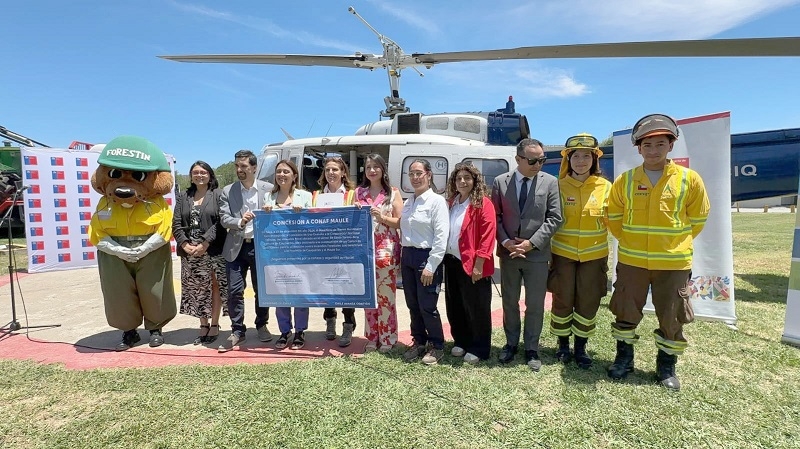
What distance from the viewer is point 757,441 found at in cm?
251

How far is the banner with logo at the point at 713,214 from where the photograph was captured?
4.63m

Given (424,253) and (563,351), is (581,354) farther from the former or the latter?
(424,253)

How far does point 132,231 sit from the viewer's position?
4.06 meters

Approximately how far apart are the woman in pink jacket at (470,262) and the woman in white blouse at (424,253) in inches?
5.8

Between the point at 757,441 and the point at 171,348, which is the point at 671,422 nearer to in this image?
the point at 757,441

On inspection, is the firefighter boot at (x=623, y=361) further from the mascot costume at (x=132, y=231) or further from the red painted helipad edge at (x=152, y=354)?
the mascot costume at (x=132, y=231)

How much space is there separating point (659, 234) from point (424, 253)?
6.14 ft

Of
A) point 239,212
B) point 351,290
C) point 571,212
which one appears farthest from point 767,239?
point 239,212

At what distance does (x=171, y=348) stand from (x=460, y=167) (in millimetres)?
3555

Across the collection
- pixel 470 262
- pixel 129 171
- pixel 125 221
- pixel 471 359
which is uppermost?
pixel 129 171

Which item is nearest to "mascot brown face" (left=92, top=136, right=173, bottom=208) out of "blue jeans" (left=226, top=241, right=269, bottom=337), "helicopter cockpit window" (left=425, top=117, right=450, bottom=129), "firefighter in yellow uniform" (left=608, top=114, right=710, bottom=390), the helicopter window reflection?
"blue jeans" (left=226, top=241, right=269, bottom=337)

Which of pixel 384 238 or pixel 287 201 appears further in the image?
pixel 287 201

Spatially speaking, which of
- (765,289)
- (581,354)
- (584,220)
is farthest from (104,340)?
(765,289)

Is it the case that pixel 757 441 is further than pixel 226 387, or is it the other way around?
pixel 226 387
